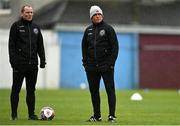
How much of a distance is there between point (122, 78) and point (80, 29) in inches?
144

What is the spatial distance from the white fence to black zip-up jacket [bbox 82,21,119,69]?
25.7m

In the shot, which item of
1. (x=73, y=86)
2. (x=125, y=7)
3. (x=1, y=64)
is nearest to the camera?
(x=1, y=64)

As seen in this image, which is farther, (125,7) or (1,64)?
(125,7)

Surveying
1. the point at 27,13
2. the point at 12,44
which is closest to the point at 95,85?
the point at 12,44

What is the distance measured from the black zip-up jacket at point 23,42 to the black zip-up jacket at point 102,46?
1.10 meters

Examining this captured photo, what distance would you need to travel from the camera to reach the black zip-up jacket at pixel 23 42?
50.6 ft

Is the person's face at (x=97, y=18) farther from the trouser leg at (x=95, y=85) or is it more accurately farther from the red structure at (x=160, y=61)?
the red structure at (x=160, y=61)

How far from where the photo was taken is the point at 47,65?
4228cm

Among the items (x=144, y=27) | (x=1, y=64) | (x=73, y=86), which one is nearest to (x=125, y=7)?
(x=144, y=27)

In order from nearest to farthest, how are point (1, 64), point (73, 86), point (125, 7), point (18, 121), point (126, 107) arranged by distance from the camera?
point (18, 121) < point (126, 107) < point (1, 64) < point (73, 86) < point (125, 7)

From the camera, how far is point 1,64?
4119 centimetres

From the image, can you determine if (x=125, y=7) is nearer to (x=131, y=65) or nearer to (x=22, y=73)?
(x=131, y=65)

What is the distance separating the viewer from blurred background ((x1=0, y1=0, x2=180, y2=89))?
44.1m

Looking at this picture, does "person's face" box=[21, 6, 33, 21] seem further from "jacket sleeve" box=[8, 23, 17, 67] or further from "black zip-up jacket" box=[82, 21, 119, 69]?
"black zip-up jacket" box=[82, 21, 119, 69]
